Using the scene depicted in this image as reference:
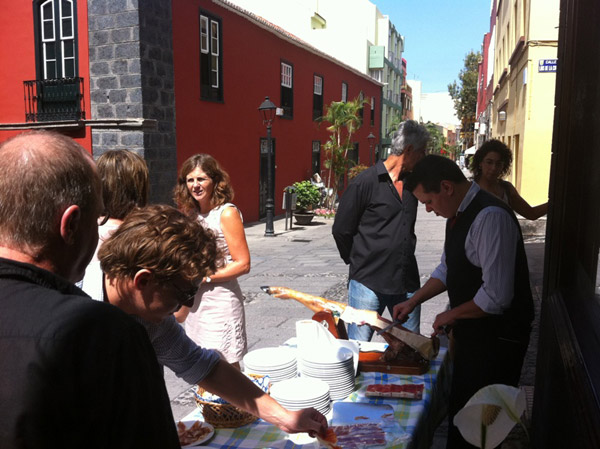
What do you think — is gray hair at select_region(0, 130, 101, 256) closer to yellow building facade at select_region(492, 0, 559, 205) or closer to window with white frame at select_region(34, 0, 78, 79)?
window with white frame at select_region(34, 0, 78, 79)

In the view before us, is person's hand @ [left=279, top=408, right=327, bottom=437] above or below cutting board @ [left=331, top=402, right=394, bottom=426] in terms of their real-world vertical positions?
above

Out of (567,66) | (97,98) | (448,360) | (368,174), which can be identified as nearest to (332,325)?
(448,360)

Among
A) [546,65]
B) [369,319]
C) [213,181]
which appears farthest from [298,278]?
[546,65]

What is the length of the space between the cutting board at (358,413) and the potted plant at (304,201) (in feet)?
41.6

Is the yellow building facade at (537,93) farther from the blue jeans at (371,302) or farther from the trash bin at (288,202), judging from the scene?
the blue jeans at (371,302)

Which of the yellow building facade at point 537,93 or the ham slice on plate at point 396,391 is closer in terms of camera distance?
the ham slice on plate at point 396,391

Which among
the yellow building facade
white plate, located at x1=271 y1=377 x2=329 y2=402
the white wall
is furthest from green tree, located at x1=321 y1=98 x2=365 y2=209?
the white wall

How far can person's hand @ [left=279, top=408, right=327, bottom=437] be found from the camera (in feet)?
6.07

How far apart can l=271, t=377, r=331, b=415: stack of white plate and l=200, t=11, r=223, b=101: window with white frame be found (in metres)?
11.2

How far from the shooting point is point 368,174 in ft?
11.7

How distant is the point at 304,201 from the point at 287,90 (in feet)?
15.6

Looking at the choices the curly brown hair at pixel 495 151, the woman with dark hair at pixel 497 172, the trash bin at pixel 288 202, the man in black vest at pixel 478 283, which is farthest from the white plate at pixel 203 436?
the trash bin at pixel 288 202

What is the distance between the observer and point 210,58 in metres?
12.9

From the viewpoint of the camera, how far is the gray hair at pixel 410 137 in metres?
3.51
